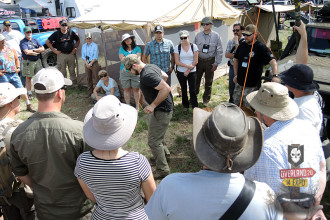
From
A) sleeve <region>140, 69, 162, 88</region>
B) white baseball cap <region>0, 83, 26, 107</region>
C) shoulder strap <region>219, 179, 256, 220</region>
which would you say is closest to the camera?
shoulder strap <region>219, 179, 256, 220</region>

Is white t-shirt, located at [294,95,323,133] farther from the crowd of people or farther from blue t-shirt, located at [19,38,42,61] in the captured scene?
blue t-shirt, located at [19,38,42,61]

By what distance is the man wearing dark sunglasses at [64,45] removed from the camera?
25.4ft

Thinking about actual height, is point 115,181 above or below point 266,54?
below

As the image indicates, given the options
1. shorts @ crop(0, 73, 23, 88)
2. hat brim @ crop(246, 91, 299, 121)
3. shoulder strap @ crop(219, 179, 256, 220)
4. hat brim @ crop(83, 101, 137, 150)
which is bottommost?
shorts @ crop(0, 73, 23, 88)

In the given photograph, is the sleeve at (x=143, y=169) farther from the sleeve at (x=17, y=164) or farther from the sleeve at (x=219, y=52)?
the sleeve at (x=219, y=52)

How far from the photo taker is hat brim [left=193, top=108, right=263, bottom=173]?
1.26 meters

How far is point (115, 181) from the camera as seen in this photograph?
5.67ft

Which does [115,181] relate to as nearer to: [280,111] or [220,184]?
[220,184]

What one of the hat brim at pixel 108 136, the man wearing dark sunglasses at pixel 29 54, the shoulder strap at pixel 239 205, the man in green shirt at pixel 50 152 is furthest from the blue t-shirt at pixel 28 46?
the shoulder strap at pixel 239 205

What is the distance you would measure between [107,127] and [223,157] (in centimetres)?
81

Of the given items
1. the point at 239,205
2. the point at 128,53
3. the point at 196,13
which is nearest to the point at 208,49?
the point at 196,13

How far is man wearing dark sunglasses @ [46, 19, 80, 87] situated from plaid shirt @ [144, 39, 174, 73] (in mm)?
3095

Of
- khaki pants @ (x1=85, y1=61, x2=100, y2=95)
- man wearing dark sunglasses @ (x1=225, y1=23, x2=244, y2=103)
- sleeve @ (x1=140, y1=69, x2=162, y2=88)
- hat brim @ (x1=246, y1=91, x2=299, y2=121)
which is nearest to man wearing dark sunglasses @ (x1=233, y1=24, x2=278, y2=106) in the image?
man wearing dark sunglasses @ (x1=225, y1=23, x2=244, y2=103)

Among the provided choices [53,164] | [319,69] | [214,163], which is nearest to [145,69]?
[53,164]
